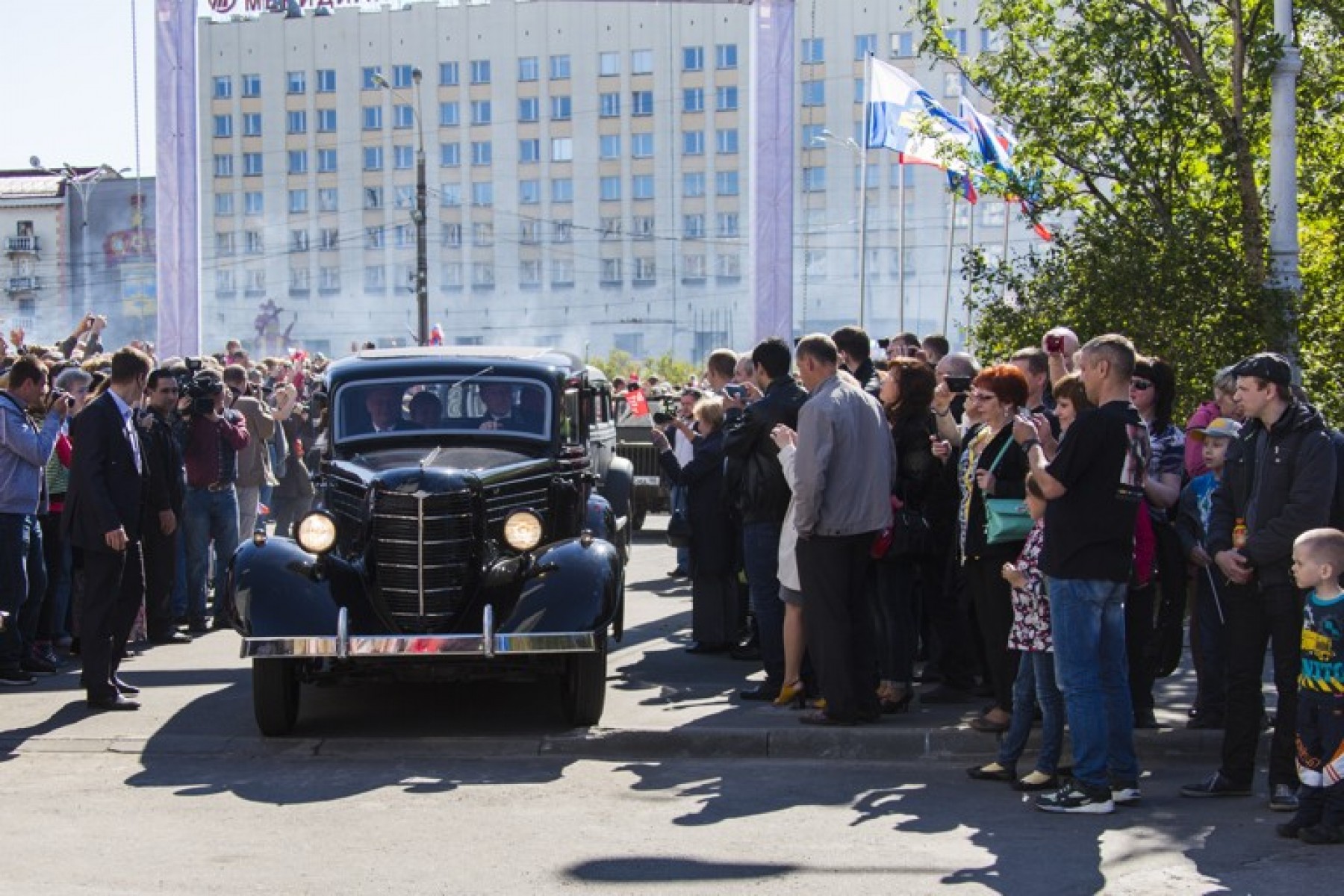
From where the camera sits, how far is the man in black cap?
746 centimetres

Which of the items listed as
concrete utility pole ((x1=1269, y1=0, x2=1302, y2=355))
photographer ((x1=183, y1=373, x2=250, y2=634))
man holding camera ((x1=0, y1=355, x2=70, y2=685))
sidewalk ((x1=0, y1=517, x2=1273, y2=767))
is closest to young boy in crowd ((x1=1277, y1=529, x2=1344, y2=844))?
sidewalk ((x1=0, y1=517, x2=1273, y2=767))

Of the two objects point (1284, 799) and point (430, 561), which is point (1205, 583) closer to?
point (1284, 799)

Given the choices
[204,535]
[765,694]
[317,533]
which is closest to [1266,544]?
[765,694]

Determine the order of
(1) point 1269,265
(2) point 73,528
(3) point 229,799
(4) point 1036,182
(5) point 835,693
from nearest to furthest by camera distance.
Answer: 1. (3) point 229,799
2. (5) point 835,693
3. (2) point 73,528
4. (1) point 1269,265
5. (4) point 1036,182

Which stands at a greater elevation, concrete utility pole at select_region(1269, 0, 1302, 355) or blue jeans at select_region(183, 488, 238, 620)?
concrete utility pole at select_region(1269, 0, 1302, 355)

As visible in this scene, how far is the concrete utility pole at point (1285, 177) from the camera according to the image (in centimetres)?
1315

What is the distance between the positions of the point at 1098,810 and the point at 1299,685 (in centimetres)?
101

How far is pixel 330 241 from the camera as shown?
79438mm

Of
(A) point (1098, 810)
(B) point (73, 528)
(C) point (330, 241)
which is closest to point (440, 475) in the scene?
(B) point (73, 528)

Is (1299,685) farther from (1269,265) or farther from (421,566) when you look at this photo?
(1269,265)

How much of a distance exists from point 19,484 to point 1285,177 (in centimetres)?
906

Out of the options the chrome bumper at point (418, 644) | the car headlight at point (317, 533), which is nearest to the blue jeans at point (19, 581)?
the car headlight at point (317, 533)

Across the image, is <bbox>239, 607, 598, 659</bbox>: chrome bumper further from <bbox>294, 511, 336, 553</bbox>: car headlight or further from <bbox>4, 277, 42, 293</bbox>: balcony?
<bbox>4, 277, 42, 293</bbox>: balcony

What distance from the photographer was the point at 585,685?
9.51 m
